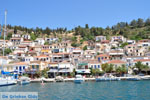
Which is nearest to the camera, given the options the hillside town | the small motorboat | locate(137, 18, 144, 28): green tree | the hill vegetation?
the small motorboat

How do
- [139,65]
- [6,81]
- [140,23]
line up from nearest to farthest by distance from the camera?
[6,81], [139,65], [140,23]

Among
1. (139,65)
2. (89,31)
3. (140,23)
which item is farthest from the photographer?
(140,23)

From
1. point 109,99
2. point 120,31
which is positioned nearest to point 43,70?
point 109,99

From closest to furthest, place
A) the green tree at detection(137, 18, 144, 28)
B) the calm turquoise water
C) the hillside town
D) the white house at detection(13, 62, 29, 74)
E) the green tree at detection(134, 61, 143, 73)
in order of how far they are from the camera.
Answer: the calm turquoise water
the green tree at detection(134, 61, 143, 73)
the hillside town
the white house at detection(13, 62, 29, 74)
the green tree at detection(137, 18, 144, 28)

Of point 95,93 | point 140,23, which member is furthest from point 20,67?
point 140,23

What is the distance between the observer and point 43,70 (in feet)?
176

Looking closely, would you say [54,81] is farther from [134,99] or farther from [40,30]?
[40,30]

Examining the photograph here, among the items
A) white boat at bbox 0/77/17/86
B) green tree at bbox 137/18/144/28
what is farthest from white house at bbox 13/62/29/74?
green tree at bbox 137/18/144/28

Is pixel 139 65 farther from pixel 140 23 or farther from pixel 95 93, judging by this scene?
pixel 140 23

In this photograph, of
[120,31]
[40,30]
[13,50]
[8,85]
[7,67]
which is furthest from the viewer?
[40,30]

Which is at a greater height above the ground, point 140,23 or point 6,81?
point 140,23

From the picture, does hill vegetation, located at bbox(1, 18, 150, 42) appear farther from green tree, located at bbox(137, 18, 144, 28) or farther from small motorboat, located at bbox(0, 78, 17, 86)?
small motorboat, located at bbox(0, 78, 17, 86)

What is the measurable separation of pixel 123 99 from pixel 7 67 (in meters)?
42.3

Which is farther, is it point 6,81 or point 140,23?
point 140,23
